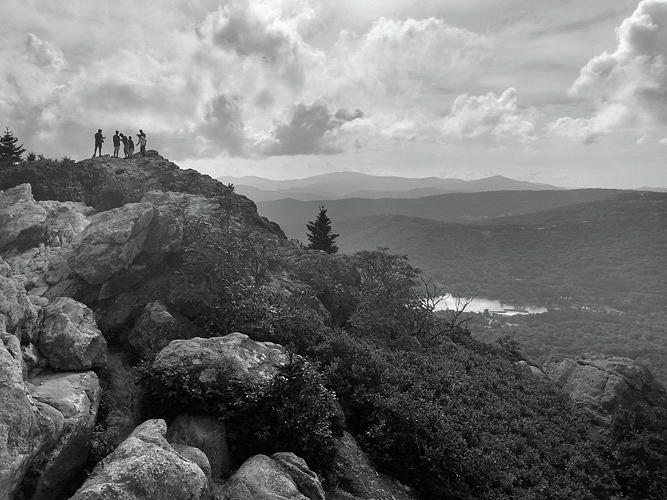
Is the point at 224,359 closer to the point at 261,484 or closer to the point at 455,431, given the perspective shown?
the point at 261,484

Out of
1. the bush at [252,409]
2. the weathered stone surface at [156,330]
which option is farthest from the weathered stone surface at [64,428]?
the weathered stone surface at [156,330]

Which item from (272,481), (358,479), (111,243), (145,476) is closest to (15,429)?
(145,476)

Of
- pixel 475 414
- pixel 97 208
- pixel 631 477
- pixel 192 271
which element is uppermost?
pixel 97 208

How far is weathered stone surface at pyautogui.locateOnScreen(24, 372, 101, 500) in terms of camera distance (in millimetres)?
9086

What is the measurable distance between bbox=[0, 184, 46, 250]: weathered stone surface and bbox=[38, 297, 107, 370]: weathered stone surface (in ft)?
39.3

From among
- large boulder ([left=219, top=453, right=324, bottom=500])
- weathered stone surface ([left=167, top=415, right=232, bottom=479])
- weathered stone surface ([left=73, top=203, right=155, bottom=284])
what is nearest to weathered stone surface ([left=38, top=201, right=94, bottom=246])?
weathered stone surface ([left=73, top=203, right=155, bottom=284])

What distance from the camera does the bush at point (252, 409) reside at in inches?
472

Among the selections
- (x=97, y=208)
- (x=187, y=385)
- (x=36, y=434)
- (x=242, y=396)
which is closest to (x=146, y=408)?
(x=187, y=385)

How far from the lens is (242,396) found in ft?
41.0

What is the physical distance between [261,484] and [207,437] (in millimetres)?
2405

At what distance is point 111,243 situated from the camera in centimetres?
2005

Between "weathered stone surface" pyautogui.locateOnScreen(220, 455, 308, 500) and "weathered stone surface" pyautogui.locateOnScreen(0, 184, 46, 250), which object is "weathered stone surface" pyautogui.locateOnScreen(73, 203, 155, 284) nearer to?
"weathered stone surface" pyautogui.locateOnScreen(0, 184, 46, 250)

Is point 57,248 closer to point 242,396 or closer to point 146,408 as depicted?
point 146,408

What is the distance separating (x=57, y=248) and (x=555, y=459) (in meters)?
27.8
